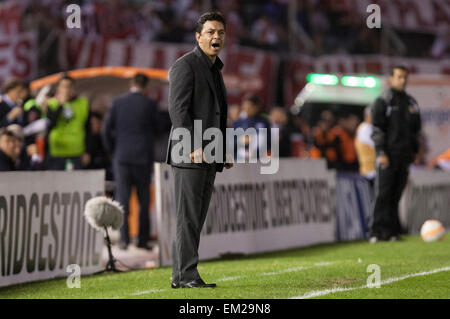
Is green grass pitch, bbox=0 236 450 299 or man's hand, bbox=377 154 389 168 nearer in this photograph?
green grass pitch, bbox=0 236 450 299

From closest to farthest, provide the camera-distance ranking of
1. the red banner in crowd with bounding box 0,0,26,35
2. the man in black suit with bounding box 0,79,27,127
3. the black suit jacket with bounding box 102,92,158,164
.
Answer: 1. the man in black suit with bounding box 0,79,27,127
2. the black suit jacket with bounding box 102,92,158,164
3. the red banner in crowd with bounding box 0,0,26,35

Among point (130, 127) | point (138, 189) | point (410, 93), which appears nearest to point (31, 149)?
point (130, 127)

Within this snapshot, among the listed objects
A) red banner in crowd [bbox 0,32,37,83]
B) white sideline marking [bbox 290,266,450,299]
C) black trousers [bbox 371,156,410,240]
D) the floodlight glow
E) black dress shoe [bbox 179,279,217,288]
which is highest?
red banner in crowd [bbox 0,32,37,83]

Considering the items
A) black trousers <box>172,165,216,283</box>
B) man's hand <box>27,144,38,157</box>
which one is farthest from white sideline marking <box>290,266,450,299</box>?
man's hand <box>27,144,38,157</box>

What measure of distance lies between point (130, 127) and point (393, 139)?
3929 millimetres

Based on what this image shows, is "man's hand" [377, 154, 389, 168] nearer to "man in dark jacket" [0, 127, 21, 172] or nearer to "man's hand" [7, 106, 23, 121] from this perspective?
"man in dark jacket" [0, 127, 21, 172]

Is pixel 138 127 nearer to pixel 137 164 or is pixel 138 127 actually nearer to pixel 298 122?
pixel 137 164

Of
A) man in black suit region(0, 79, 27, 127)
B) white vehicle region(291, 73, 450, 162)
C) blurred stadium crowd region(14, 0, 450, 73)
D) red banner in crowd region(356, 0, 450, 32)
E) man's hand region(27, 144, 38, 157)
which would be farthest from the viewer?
red banner in crowd region(356, 0, 450, 32)

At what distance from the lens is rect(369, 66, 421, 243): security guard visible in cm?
1518

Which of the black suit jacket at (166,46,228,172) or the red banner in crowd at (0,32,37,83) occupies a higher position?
the red banner in crowd at (0,32,37,83)

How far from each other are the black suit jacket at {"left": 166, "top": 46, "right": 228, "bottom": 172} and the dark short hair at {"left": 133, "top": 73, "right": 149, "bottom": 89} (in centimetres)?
682

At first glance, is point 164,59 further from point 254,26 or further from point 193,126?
point 193,126
